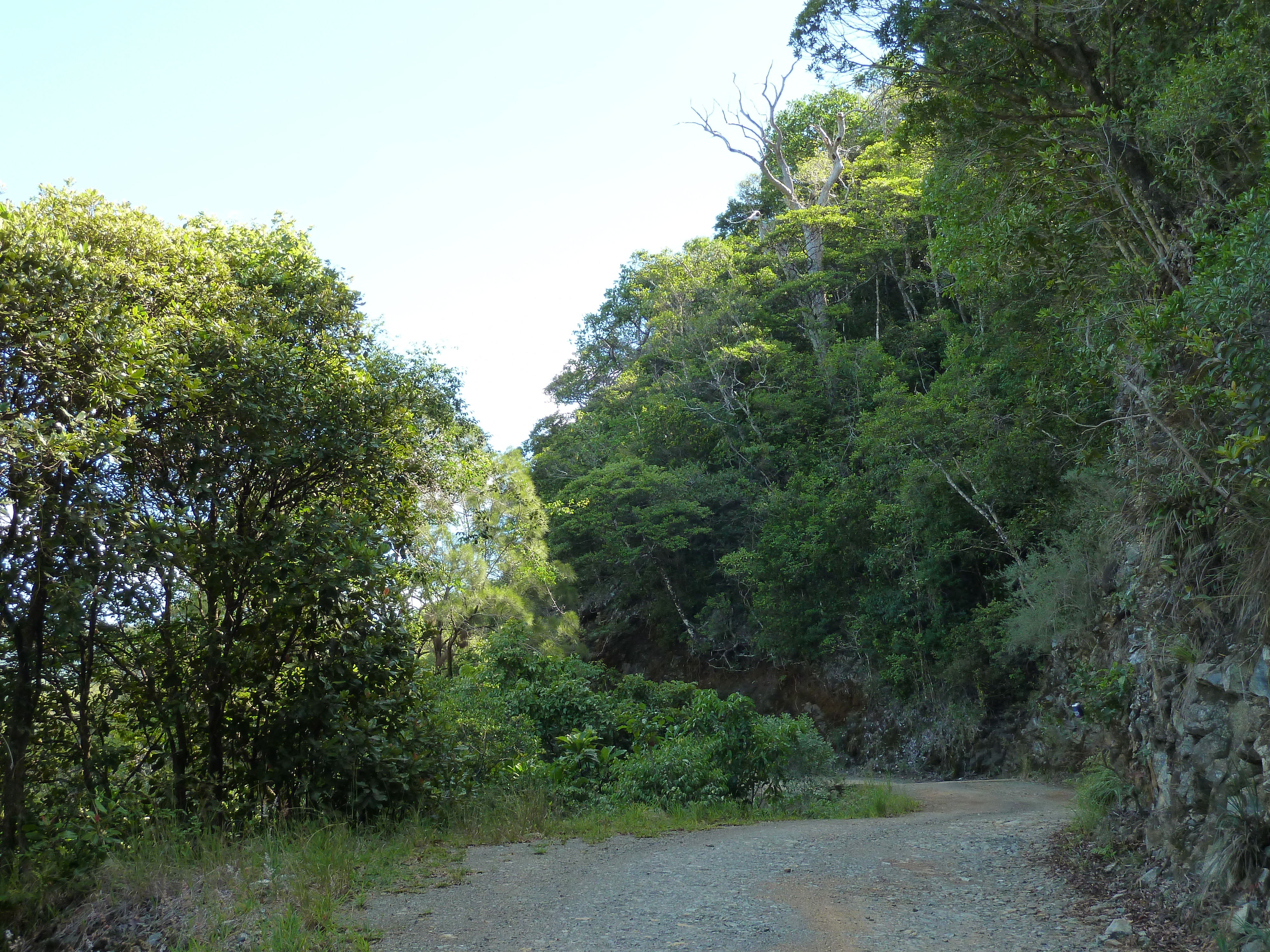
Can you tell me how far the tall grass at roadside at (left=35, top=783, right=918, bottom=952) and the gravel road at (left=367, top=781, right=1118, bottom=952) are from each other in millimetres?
258

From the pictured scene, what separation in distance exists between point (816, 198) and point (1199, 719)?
108ft

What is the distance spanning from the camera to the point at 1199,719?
18.6ft

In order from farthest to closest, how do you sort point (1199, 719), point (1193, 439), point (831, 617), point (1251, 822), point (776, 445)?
1. point (776, 445)
2. point (831, 617)
3. point (1193, 439)
4. point (1199, 719)
5. point (1251, 822)

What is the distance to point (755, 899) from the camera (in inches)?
224

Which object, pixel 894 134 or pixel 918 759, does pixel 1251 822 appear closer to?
pixel 894 134

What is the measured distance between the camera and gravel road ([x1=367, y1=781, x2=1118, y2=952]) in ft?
16.0

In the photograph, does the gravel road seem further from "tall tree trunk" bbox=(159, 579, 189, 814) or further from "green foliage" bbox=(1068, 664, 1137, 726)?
"tall tree trunk" bbox=(159, 579, 189, 814)

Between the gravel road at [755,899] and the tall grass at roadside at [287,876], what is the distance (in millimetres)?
258

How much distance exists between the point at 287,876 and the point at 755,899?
9.71 ft

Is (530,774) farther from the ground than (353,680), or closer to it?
closer to it

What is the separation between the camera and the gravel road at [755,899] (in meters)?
4.87

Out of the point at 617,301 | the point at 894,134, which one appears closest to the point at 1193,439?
the point at 894,134

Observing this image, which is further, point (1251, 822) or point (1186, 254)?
point (1186, 254)

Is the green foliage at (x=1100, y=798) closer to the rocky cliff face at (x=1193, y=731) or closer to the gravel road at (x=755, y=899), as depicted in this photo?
the rocky cliff face at (x=1193, y=731)
